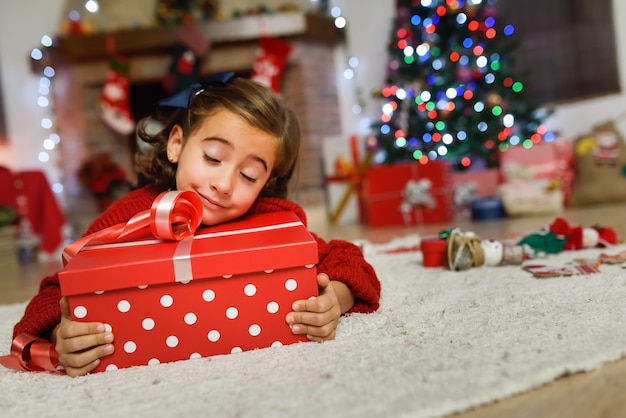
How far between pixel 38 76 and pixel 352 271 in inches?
154

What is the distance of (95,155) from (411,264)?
3.03 m

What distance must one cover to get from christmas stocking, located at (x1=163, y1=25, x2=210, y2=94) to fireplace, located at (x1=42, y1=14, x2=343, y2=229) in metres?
0.09

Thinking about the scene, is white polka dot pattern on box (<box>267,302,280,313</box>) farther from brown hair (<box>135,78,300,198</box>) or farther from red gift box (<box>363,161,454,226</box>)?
red gift box (<box>363,161,454,226</box>)

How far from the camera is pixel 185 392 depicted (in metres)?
0.67

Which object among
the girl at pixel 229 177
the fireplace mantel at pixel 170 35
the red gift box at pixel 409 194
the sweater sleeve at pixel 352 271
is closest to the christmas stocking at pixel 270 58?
the fireplace mantel at pixel 170 35

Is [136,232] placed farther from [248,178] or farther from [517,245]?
[517,245]

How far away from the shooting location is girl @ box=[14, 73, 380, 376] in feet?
2.83

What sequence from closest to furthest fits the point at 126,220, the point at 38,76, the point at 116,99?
the point at 126,220 < the point at 116,99 < the point at 38,76

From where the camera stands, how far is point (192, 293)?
0.81 meters

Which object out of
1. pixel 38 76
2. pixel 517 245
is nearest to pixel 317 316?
pixel 517 245

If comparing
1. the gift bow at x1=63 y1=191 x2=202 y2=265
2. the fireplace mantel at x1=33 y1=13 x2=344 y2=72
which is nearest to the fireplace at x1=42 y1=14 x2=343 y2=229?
the fireplace mantel at x1=33 y1=13 x2=344 y2=72

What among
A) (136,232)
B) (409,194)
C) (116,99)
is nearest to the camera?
(136,232)

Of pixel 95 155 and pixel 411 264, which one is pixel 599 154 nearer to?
pixel 411 264

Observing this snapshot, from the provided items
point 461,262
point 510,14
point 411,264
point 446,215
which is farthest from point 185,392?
point 510,14
